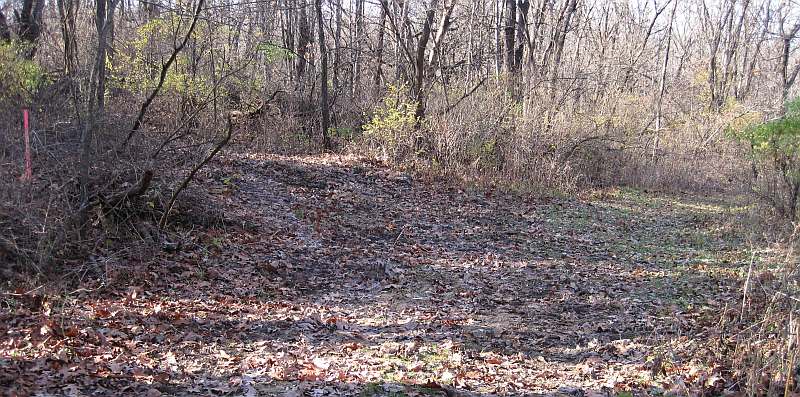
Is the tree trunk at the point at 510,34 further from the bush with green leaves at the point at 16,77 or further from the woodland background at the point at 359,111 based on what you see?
the bush with green leaves at the point at 16,77

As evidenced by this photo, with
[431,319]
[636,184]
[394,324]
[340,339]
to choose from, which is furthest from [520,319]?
[636,184]

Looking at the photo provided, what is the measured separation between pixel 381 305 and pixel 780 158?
767 centimetres

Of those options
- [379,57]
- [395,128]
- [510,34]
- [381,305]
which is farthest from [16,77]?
[510,34]

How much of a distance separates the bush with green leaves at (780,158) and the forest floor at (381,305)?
1063 mm

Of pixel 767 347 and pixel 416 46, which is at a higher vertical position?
pixel 416 46

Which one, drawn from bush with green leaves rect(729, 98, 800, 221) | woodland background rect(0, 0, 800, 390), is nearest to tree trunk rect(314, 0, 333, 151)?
woodland background rect(0, 0, 800, 390)

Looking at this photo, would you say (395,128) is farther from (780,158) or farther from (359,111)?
(780,158)

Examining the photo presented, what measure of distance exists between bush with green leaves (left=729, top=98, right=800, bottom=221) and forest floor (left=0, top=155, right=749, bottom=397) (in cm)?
106

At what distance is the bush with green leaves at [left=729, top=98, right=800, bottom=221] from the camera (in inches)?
396

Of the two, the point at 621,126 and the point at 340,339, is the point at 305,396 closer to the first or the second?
the point at 340,339

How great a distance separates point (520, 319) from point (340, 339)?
218cm

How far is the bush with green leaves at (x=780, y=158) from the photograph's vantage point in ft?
33.0

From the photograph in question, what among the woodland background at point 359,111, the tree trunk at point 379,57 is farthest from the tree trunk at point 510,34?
the tree trunk at point 379,57

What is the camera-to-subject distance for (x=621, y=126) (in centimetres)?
1780
